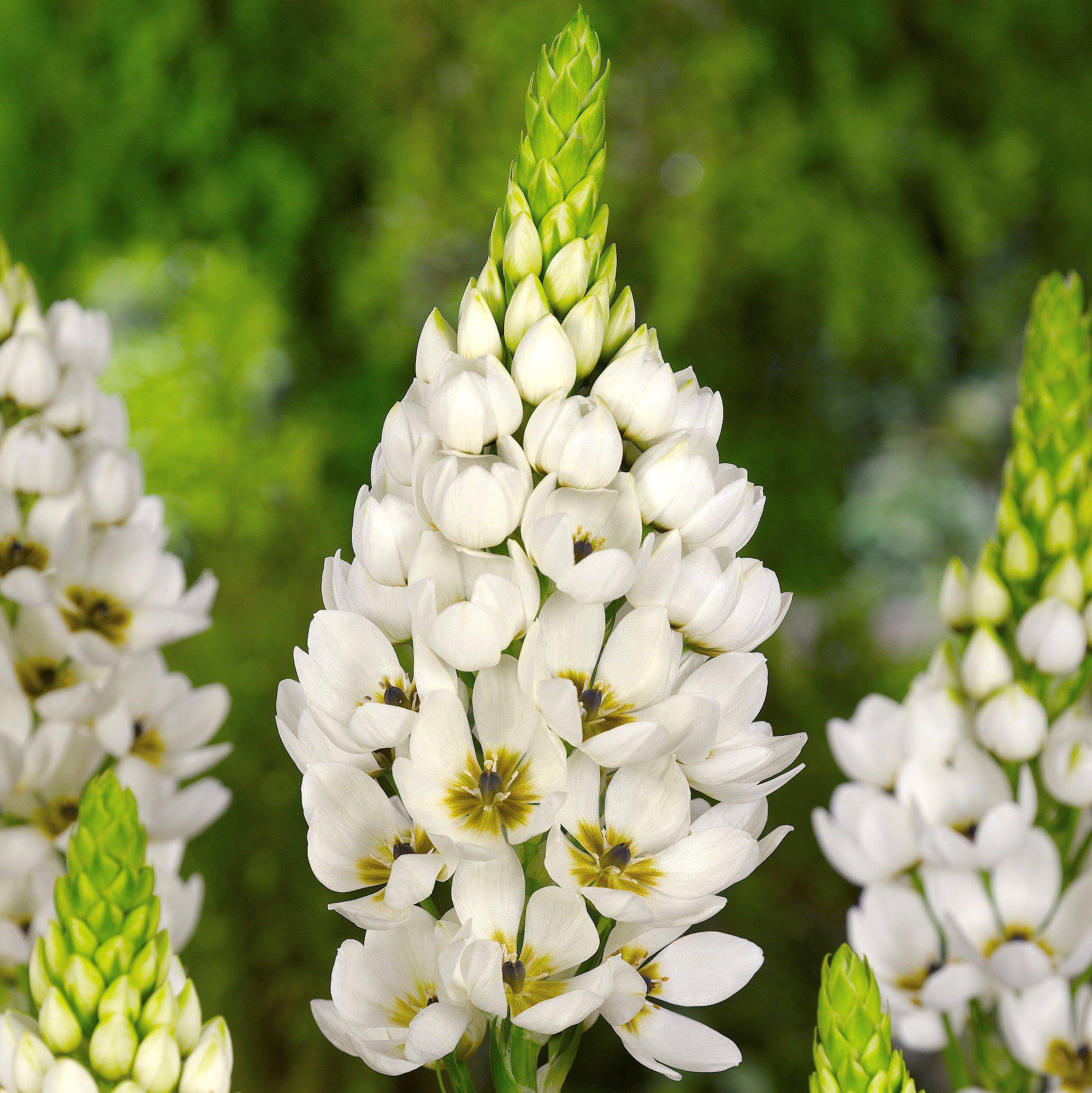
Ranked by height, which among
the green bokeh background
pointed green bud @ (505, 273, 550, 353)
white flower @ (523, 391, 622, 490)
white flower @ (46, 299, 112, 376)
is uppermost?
the green bokeh background

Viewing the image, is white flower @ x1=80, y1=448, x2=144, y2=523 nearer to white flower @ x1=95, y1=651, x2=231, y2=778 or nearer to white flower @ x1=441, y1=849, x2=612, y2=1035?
white flower @ x1=95, y1=651, x2=231, y2=778

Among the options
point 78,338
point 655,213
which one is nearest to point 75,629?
point 78,338

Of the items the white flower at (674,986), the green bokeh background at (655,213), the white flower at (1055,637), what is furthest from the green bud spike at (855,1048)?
the green bokeh background at (655,213)

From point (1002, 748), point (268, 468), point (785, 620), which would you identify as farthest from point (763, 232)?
point (1002, 748)

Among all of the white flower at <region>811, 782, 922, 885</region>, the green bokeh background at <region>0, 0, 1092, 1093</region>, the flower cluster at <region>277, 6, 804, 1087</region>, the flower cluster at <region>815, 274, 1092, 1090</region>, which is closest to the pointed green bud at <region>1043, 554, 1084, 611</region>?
the flower cluster at <region>815, 274, 1092, 1090</region>

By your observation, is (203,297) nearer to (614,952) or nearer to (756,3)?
(756,3)

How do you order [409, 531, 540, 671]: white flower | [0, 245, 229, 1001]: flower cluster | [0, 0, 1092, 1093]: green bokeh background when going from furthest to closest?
[0, 0, 1092, 1093]: green bokeh background, [0, 245, 229, 1001]: flower cluster, [409, 531, 540, 671]: white flower

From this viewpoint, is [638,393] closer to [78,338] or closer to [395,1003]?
[395,1003]
